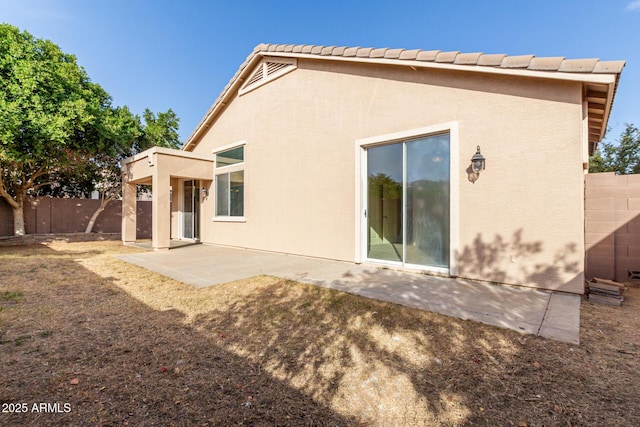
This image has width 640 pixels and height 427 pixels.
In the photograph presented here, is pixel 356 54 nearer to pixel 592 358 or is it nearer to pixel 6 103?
pixel 592 358

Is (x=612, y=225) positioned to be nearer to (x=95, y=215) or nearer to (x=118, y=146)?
(x=118, y=146)

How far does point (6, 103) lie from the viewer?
780cm

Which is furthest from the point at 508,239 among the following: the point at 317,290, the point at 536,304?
the point at 317,290

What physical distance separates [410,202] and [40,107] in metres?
10.9

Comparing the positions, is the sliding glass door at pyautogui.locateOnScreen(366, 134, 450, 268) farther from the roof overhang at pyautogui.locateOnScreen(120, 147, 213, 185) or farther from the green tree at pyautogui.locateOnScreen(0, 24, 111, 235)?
the green tree at pyautogui.locateOnScreen(0, 24, 111, 235)

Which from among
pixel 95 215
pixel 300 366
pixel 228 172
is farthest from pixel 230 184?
pixel 95 215

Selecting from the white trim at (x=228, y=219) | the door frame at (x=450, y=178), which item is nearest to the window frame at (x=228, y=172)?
the white trim at (x=228, y=219)

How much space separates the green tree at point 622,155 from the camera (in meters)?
→ 16.4

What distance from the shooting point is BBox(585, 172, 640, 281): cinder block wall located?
5.06 m

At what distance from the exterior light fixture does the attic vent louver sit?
583 cm

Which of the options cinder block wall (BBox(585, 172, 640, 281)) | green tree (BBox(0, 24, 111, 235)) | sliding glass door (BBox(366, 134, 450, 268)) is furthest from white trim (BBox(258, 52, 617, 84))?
green tree (BBox(0, 24, 111, 235))

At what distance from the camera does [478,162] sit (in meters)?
4.98

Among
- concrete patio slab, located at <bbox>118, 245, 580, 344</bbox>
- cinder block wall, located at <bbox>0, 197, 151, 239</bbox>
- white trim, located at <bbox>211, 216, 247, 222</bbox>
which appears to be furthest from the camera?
cinder block wall, located at <bbox>0, 197, 151, 239</bbox>

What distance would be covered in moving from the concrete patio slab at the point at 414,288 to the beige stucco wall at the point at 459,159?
0.53m
